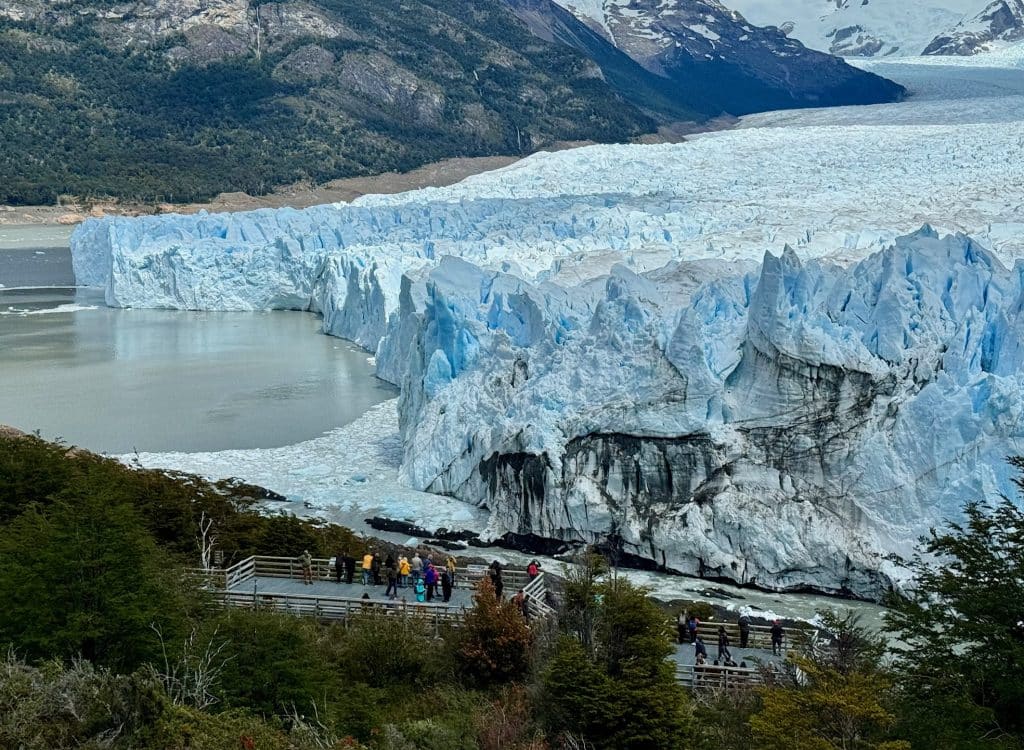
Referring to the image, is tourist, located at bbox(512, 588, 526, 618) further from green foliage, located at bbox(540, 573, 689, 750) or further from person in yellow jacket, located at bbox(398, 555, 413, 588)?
green foliage, located at bbox(540, 573, 689, 750)

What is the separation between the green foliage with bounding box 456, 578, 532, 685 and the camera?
314 inches

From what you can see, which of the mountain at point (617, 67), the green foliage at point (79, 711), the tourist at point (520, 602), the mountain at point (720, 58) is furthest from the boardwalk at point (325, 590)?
the mountain at point (617, 67)

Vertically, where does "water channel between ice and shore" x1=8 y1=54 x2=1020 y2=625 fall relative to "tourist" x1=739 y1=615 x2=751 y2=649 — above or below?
below

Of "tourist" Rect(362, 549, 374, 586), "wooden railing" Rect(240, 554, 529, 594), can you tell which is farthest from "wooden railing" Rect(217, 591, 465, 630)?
"wooden railing" Rect(240, 554, 529, 594)

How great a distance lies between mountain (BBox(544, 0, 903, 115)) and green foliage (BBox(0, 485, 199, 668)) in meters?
76.5

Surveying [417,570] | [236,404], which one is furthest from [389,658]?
[236,404]

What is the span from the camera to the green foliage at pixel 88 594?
6.91 metres

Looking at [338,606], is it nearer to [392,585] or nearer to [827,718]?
[392,585]

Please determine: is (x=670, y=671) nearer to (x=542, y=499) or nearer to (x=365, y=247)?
(x=542, y=499)

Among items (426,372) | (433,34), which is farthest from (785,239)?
(433,34)

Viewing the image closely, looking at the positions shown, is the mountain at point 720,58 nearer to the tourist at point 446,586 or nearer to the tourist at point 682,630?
the tourist at point 682,630

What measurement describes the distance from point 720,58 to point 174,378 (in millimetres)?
94732

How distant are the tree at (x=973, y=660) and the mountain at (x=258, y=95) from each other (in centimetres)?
5465

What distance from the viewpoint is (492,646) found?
801 cm
